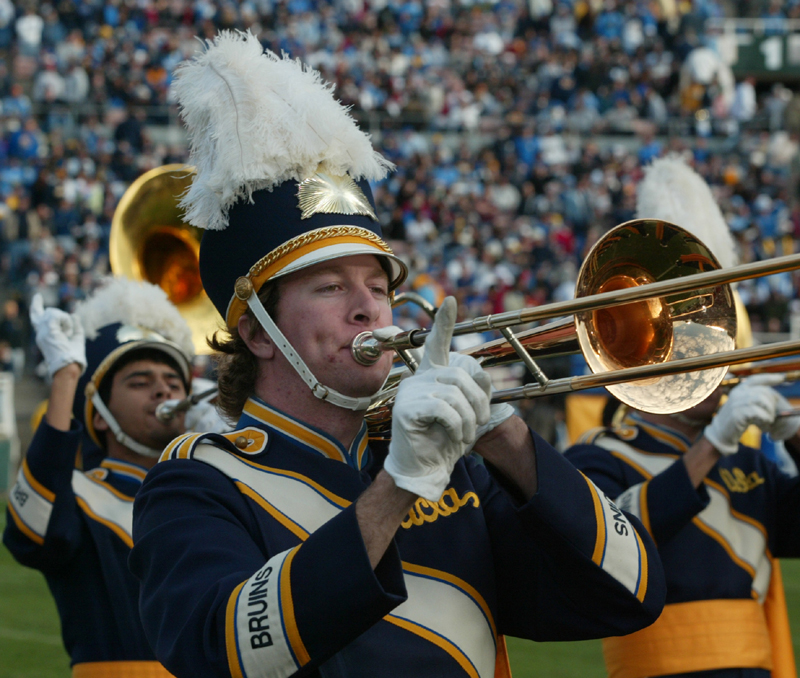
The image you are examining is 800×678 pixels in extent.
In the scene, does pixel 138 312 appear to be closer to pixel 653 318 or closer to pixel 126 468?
pixel 126 468

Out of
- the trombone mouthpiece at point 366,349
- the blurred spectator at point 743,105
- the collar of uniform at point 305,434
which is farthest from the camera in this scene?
the blurred spectator at point 743,105

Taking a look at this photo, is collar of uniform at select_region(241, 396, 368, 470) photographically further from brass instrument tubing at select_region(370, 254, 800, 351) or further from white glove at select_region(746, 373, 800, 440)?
white glove at select_region(746, 373, 800, 440)

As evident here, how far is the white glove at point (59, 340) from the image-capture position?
3.86m

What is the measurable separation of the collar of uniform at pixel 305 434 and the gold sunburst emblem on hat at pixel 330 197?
1.34 feet

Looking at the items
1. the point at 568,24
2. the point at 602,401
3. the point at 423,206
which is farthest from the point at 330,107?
the point at 568,24

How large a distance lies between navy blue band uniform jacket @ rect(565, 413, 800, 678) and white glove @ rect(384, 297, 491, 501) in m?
1.79

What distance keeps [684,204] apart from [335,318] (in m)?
2.45

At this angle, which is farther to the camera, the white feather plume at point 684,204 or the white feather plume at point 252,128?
the white feather plume at point 684,204

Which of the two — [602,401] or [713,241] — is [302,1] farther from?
[713,241]

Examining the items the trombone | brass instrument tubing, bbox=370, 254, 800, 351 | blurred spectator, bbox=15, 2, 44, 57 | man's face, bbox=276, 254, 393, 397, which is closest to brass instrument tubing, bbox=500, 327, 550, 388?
the trombone

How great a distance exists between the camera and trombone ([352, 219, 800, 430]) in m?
2.11

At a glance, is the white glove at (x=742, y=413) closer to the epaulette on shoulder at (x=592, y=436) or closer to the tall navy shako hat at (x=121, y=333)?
the epaulette on shoulder at (x=592, y=436)

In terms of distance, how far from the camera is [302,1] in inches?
A: 812

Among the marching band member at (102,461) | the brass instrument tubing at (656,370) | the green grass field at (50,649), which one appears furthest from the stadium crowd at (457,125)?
the brass instrument tubing at (656,370)
